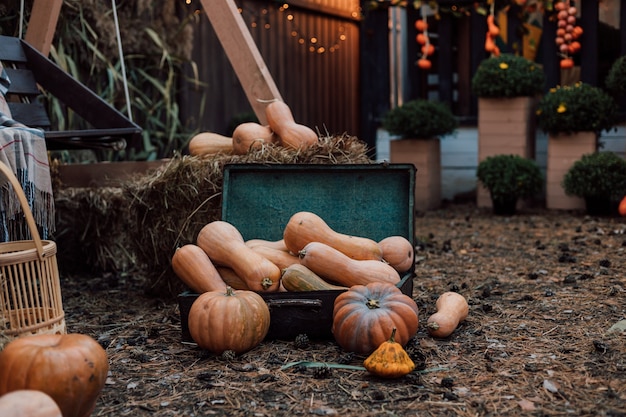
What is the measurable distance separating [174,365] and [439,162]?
211 inches

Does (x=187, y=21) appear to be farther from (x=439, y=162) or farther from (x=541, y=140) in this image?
(x=541, y=140)

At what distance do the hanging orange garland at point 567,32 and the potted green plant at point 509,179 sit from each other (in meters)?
1.21

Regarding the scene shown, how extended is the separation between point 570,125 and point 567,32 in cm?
116

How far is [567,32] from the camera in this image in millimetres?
7156

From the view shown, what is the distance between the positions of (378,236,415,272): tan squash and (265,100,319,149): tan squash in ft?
2.52

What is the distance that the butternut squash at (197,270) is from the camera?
2.96 m

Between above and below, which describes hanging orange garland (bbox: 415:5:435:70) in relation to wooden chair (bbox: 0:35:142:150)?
above

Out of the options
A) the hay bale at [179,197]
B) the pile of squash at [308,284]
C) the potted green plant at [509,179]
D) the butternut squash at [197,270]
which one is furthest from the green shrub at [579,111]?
the butternut squash at [197,270]

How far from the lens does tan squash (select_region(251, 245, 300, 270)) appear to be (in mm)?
3088

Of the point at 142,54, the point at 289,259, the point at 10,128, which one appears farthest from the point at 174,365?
the point at 142,54

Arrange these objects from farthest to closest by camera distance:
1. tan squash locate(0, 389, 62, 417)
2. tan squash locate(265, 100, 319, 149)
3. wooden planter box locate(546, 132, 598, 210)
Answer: wooden planter box locate(546, 132, 598, 210), tan squash locate(265, 100, 319, 149), tan squash locate(0, 389, 62, 417)

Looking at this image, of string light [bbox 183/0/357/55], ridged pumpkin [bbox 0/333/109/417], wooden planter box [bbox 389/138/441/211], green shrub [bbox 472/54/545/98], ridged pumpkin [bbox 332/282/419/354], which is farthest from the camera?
string light [bbox 183/0/357/55]

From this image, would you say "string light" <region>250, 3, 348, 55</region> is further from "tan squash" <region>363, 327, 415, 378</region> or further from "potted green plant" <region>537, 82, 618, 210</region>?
"tan squash" <region>363, 327, 415, 378</region>

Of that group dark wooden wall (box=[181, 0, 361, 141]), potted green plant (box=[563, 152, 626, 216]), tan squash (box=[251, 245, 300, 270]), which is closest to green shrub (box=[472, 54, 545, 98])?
potted green plant (box=[563, 152, 626, 216])
